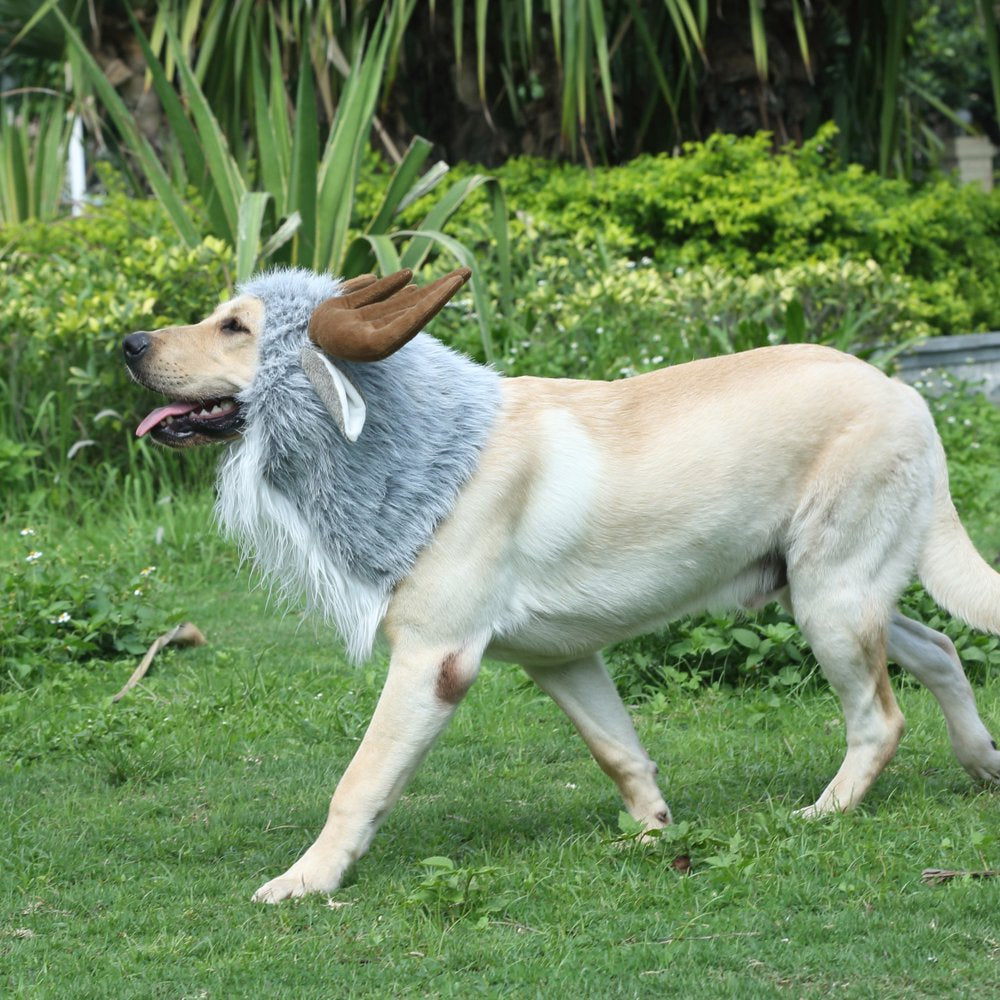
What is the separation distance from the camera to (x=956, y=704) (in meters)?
4.30

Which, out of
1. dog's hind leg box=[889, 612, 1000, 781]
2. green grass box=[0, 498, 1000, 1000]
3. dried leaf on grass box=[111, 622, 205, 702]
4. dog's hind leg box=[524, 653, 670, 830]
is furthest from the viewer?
dried leaf on grass box=[111, 622, 205, 702]

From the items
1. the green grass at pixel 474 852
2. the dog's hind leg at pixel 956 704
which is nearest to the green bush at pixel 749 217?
the green grass at pixel 474 852

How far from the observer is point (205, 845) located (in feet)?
13.7

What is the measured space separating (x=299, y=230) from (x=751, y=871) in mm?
5316

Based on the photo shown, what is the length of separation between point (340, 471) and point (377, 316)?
0.44 m

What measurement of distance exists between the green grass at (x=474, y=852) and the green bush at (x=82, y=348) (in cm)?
237

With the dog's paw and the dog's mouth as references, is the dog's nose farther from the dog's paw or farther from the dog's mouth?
the dog's paw

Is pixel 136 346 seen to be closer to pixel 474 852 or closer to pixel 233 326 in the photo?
pixel 233 326

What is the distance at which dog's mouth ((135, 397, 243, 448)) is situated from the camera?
395 cm

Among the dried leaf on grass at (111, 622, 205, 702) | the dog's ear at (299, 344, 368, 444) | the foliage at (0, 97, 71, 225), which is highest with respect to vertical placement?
the dog's ear at (299, 344, 368, 444)

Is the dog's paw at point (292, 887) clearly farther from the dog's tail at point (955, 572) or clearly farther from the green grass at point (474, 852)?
the dog's tail at point (955, 572)

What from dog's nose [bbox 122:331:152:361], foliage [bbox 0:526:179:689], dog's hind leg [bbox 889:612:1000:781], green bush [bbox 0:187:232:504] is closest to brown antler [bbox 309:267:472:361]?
dog's nose [bbox 122:331:152:361]

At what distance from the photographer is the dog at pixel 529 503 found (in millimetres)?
3832

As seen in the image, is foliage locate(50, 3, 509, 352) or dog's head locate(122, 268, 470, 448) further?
foliage locate(50, 3, 509, 352)
